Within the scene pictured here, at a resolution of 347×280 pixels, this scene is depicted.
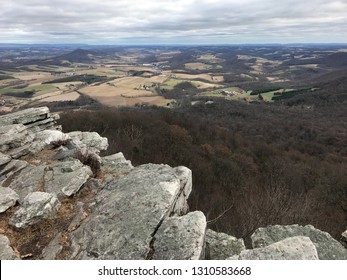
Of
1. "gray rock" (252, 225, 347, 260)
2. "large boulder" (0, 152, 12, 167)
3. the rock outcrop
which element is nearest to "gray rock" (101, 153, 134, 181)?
the rock outcrop

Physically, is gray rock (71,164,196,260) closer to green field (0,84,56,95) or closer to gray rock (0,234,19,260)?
gray rock (0,234,19,260)

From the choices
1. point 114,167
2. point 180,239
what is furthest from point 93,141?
point 180,239

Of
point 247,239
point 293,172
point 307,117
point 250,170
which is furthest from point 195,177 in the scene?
point 307,117

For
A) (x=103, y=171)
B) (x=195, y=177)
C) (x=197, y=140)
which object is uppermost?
(x=103, y=171)

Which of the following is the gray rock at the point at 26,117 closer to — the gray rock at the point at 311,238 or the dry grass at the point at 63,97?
the gray rock at the point at 311,238

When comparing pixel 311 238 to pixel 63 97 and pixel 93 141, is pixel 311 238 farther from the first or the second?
pixel 63 97

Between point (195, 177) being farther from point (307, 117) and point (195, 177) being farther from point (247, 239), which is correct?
point (307, 117)
